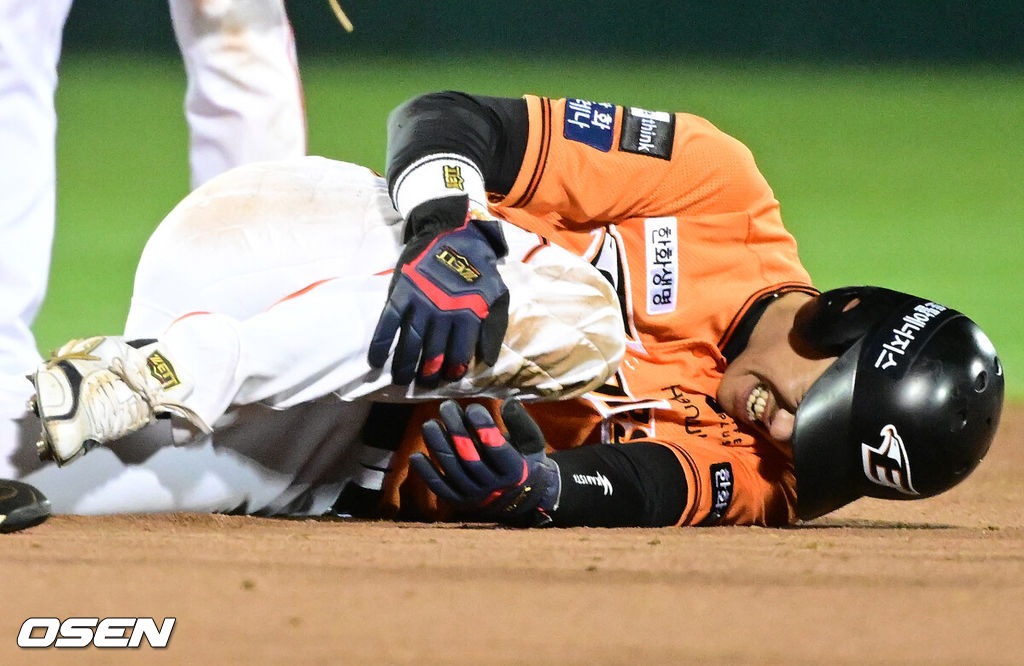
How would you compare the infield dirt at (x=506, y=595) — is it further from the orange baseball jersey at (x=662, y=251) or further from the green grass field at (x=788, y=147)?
the green grass field at (x=788, y=147)

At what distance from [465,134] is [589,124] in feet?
0.78

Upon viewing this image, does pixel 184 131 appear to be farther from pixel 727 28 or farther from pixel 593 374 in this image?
pixel 593 374

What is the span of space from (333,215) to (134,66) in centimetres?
629

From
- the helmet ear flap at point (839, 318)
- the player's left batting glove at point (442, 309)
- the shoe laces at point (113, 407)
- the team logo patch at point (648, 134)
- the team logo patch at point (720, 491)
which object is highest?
the team logo patch at point (648, 134)

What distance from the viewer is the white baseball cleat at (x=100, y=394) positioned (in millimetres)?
1799

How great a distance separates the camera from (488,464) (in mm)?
2043

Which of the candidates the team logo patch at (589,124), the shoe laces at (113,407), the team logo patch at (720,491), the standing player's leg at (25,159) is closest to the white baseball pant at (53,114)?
the standing player's leg at (25,159)

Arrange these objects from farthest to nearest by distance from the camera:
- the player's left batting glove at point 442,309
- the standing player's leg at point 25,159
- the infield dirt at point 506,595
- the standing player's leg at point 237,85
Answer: the standing player's leg at point 237,85 < the standing player's leg at point 25,159 < the player's left batting glove at point 442,309 < the infield dirt at point 506,595

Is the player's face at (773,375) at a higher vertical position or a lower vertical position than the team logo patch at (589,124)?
lower

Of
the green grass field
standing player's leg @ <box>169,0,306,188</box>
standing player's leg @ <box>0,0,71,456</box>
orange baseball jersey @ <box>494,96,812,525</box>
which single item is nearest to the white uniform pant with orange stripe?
→ orange baseball jersey @ <box>494,96,812,525</box>

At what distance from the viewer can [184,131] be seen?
7664mm

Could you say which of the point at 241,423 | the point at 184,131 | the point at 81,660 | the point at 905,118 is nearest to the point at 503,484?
the point at 241,423

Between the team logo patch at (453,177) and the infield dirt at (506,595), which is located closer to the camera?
the infield dirt at (506,595)

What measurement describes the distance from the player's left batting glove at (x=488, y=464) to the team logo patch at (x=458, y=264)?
0.18 m
